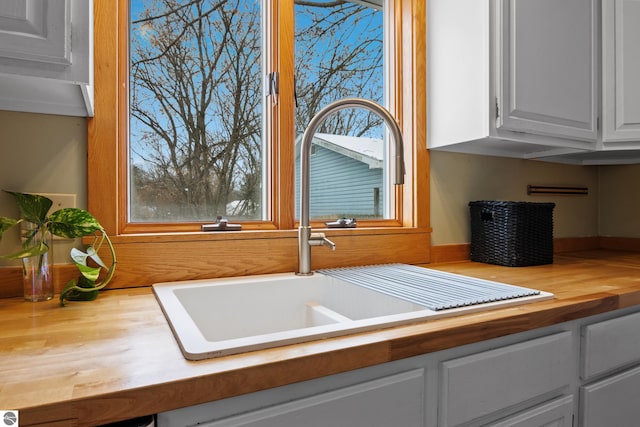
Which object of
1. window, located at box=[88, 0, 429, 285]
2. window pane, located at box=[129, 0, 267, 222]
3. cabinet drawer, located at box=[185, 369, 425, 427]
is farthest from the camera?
window pane, located at box=[129, 0, 267, 222]

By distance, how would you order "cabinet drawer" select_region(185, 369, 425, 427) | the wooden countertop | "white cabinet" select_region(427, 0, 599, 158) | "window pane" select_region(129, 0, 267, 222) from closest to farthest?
1. the wooden countertop
2. "cabinet drawer" select_region(185, 369, 425, 427)
3. "window pane" select_region(129, 0, 267, 222)
4. "white cabinet" select_region(427, 0, 599, 158)

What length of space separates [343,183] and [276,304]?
→ 22.8 inches

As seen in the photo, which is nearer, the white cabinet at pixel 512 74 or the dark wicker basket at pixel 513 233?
the white cabinet at pixel 512 74

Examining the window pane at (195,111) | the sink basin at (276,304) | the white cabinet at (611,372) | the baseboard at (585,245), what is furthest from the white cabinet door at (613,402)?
the window pane at (195,111)

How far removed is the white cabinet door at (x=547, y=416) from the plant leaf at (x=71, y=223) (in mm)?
988

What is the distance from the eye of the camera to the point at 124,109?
3.83ft

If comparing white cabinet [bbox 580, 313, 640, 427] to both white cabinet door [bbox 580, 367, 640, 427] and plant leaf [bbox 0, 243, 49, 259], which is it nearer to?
white cabinet door [bbox 580, 367, 640, 427]

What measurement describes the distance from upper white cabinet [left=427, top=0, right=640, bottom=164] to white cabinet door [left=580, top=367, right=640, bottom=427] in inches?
30.8

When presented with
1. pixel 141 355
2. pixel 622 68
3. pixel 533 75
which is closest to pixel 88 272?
pixel 141 355

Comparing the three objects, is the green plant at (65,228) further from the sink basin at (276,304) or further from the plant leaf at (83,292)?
the sink basin at (276,304)

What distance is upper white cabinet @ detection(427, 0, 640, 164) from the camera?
1.32 metres

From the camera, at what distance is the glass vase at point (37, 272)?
922 mm

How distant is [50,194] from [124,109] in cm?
33

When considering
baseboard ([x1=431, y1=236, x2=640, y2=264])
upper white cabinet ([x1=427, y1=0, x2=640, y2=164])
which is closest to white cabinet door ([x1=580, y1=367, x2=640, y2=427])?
baseboard ([x1=431, y1=236, x2=640, y2=264])
